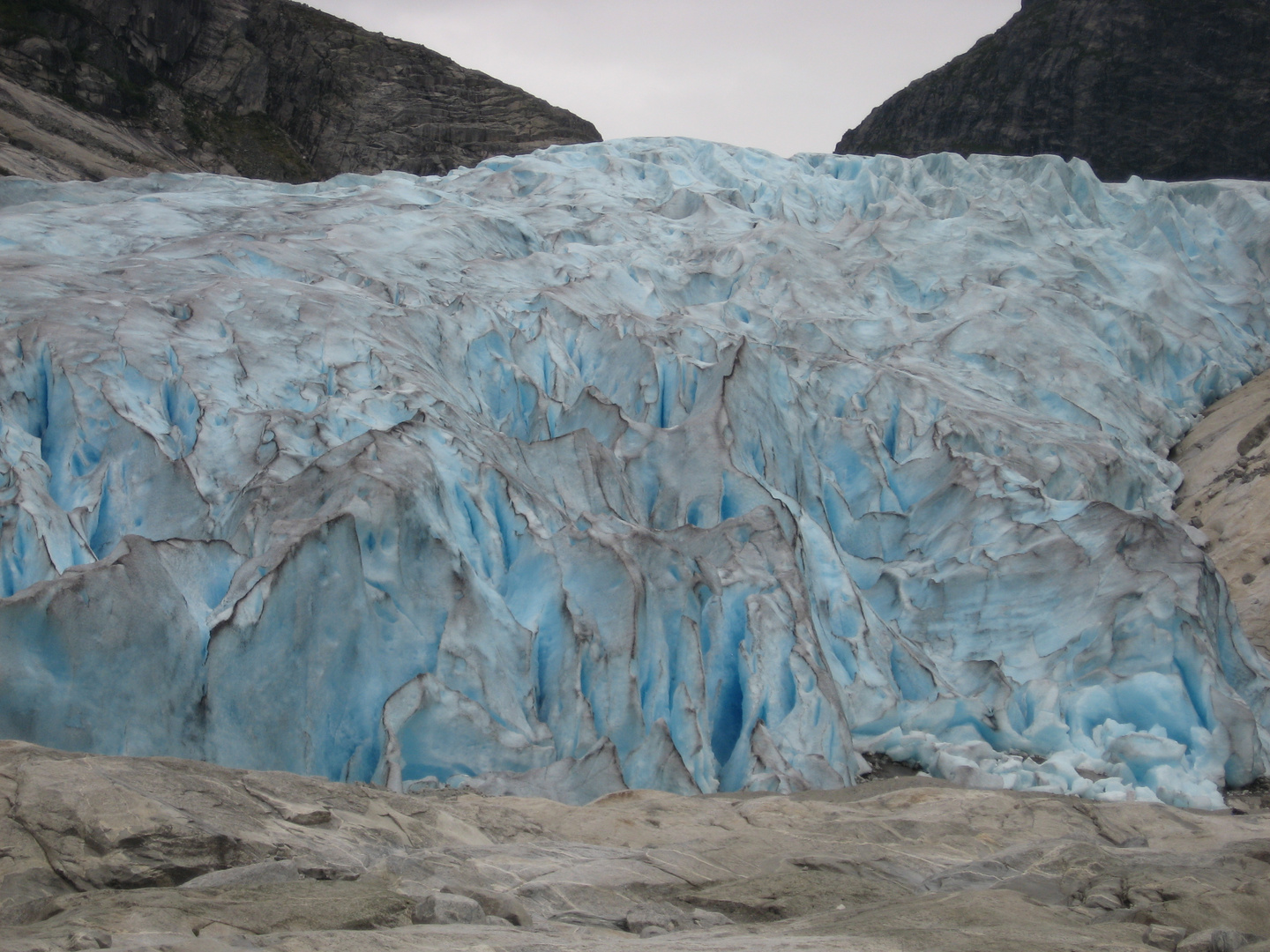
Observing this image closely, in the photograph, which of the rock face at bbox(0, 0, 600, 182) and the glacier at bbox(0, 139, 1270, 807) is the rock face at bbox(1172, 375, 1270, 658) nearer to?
the glacier at bbox(0, 139, 1270, 807)

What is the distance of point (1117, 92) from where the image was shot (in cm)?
3319

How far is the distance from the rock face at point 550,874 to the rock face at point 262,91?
2875 centimetres

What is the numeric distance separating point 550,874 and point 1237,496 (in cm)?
1177

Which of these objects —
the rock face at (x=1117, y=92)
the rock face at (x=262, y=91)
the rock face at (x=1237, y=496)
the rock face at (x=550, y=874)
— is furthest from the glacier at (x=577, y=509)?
the rock face at (x=1117, y=92)

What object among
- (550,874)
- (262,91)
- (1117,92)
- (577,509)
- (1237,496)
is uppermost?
(1117,92)

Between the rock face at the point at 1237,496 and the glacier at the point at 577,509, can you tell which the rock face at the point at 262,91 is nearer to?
the glacier at the point at 577,509

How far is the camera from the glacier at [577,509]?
6.62 meters

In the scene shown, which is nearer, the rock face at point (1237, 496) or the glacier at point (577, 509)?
the glacier at point (577, 509)

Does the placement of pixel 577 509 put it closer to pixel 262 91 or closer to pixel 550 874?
pixel 550 874

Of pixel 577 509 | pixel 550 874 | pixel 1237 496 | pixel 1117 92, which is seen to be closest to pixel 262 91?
pixel 1117 92

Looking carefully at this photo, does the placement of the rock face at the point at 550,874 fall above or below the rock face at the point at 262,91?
below

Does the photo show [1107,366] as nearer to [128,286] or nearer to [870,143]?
[128,286]

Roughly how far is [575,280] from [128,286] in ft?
16.9

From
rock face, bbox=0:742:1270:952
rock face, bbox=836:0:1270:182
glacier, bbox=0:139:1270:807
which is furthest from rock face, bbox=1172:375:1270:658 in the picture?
rock face, bbox=836:0:1270:182
